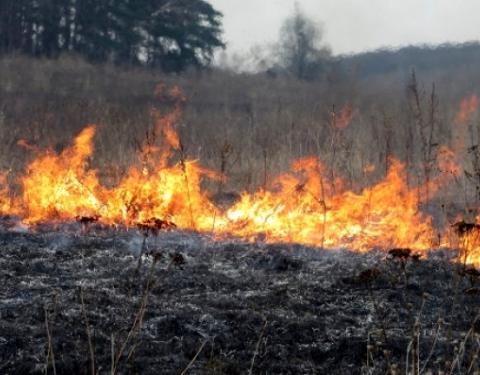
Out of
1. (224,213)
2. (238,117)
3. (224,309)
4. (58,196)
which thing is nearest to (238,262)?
(224,309)

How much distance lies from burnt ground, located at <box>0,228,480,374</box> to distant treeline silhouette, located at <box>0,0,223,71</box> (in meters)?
23.1

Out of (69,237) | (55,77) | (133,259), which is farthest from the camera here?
(55,77)

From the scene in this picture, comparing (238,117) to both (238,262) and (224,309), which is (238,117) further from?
(224,309)

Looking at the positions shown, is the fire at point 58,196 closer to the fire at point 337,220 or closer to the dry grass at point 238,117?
the dry grass at point 238,117

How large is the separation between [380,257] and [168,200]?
103 inches

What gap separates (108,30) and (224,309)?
2658cm

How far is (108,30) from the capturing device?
29016 mm

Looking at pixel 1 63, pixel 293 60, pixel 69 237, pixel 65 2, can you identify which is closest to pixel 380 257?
pixel 69 237

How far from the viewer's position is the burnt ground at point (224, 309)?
11.6ft

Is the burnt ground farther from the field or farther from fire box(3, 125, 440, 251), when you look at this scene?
fire box(3, 125, 440, 251)

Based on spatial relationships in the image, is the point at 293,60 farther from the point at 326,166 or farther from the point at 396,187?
the point at 396,187

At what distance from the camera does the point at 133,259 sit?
564 centimetres

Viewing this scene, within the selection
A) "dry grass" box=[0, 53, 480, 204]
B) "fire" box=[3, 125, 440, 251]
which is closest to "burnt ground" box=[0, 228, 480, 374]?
"fire" box=[3, 125, 440, 251]

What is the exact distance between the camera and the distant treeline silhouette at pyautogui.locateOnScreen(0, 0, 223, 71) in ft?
92.4
